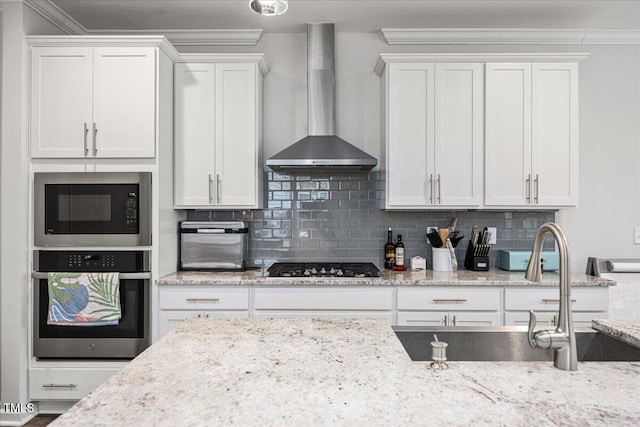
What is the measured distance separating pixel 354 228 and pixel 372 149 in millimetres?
661

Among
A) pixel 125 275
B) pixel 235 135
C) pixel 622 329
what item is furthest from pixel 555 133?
pixel 125 275

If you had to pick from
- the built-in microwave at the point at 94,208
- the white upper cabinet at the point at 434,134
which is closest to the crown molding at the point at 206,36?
the white upper cabinet at the point at 434,134

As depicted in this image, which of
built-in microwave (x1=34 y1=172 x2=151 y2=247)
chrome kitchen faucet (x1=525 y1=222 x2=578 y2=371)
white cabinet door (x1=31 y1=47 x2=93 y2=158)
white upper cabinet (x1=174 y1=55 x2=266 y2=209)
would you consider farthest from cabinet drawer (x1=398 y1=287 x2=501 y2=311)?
white cabinet door (x1=31 y1=47 x2=93 y2=158)

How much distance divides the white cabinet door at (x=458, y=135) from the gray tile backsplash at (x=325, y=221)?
384mm

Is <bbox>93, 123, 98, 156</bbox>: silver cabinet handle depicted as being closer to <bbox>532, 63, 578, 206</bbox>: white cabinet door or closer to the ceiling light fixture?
the ceiling light fixture

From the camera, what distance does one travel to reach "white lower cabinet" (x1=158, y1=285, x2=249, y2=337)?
9.00 ft

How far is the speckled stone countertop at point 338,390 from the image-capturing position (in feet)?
2.61

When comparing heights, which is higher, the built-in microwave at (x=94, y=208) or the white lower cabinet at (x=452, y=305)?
the built-in microwave at (x=94, y=208)

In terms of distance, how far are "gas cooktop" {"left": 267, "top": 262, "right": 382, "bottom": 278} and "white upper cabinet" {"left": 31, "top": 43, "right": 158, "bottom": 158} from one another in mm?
1166

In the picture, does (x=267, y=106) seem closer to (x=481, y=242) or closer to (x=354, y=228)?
(x=354, y=228)

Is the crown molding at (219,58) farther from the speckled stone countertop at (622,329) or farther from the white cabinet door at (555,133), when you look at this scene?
the speckled stone countertop at (622,329)

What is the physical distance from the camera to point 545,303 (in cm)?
273

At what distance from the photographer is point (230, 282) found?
2.72 meters

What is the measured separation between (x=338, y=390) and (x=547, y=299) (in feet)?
7.61
